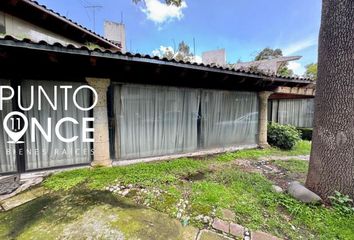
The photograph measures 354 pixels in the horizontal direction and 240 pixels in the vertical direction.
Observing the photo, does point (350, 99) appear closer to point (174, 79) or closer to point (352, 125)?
point (352, 125)

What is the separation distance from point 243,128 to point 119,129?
15.4ft

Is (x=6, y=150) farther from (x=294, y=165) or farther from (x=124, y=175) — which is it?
(x=294, y=165)

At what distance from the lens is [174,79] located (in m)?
5.70

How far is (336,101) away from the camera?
11.1ft

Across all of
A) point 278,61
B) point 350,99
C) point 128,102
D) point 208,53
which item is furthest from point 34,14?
point 278,61

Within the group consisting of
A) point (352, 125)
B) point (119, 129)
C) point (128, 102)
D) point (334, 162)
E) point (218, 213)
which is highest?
point (128, 102)

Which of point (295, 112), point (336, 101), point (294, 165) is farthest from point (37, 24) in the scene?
point (295, 112)

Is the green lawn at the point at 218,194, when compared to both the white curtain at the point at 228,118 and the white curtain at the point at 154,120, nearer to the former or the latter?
the white curtain at the point at 154,120

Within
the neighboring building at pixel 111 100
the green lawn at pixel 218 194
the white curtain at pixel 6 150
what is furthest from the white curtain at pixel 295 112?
the white curtain at pixel 6 150

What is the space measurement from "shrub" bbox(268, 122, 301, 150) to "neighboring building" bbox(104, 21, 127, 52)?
441 inches

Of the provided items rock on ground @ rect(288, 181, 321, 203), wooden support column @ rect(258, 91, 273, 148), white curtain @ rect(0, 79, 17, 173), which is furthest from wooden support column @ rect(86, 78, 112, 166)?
wooden support column @ rect(258, 91, 273, 148)

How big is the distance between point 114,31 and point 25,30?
26.3 ft

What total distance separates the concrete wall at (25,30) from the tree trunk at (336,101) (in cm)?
686

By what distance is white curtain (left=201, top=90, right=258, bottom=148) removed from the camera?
6.57 meters
